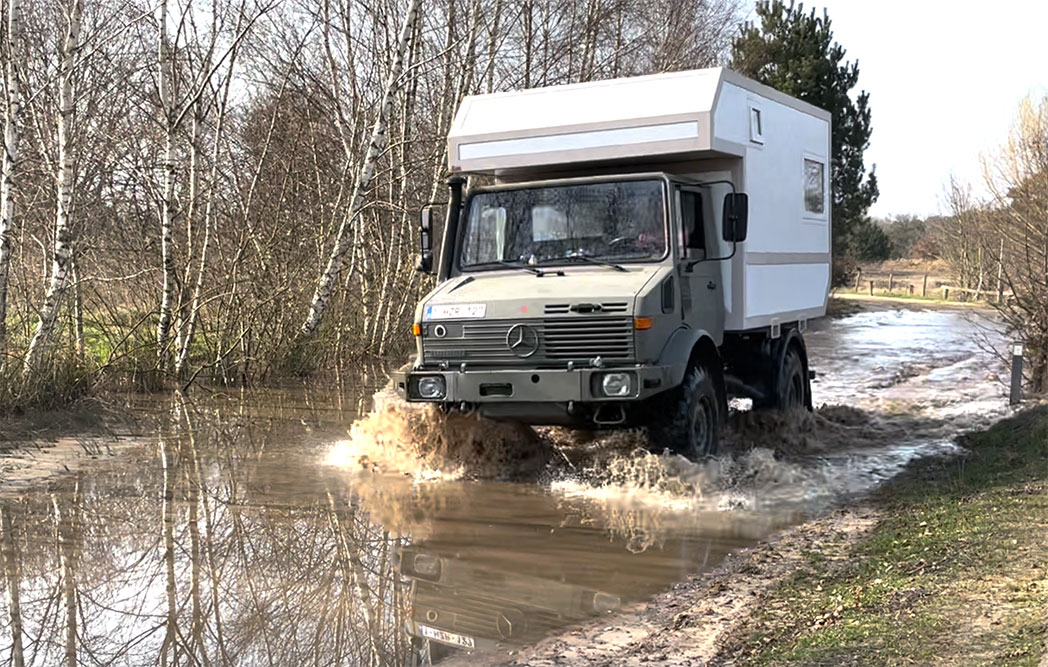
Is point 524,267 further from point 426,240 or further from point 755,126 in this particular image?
point 755,126

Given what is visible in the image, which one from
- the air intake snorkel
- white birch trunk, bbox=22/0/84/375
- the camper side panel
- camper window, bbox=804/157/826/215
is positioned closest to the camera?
the air intake snorkel

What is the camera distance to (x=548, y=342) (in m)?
7.65

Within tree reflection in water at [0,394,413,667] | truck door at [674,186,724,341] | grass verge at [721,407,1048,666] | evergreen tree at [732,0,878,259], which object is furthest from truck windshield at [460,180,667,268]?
evergreen tree at [732,0,878,259]

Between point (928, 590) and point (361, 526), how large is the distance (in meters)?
3.67

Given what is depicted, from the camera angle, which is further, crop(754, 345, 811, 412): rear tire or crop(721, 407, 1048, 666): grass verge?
crop(754, 345, 811, 412): rear tire

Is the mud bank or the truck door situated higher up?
the truck door

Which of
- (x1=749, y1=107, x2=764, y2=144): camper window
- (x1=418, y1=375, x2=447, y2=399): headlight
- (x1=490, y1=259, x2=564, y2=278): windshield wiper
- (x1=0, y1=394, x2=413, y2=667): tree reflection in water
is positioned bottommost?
(x1=0, y1=394, x2=413, y2=667): tree reflection in water

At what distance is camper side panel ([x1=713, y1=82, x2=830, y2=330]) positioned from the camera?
914 centimetres

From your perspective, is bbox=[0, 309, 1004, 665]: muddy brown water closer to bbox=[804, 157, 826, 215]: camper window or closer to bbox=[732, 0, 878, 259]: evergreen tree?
bbox=[804, 157, 826, 215]: camper window

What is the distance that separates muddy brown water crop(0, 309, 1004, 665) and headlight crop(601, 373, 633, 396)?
875mm

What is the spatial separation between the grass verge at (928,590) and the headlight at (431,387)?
3078mm

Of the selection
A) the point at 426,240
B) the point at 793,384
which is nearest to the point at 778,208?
the point at 793,384

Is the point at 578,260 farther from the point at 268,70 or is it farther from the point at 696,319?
the point at 268,70

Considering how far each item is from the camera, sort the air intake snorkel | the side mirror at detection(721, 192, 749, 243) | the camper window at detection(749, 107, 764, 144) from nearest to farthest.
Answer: the side mirror at detection(721, 192, 749, 243)
the air intake snorkel
the camper window at detection(749, 107, 764, 144)
